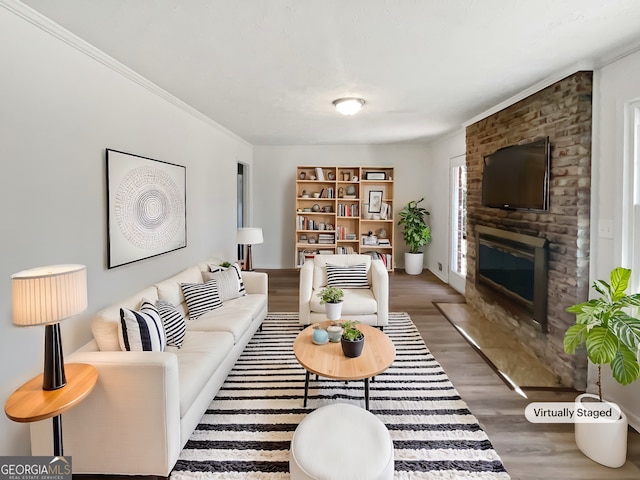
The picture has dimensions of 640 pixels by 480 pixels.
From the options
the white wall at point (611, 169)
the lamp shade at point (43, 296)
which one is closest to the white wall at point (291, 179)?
the white wall at point (611, 169)

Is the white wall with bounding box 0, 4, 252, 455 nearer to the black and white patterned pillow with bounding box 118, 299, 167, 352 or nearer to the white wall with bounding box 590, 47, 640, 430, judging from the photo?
the black and white patterned pillow with bounding box 118, 299, 167, 352

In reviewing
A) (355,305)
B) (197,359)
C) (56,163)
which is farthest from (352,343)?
(56,163)

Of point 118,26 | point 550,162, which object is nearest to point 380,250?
point 550,162

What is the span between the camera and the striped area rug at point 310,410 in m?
1.86

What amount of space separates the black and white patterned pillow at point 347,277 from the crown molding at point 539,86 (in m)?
2.31

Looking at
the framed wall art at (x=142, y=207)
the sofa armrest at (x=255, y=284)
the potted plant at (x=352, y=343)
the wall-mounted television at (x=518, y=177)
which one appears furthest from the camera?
the sofa armrest at (x=255, y=284)

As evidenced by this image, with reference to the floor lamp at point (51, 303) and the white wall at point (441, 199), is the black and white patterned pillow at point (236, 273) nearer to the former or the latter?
the floor lamp at point (51, 303)

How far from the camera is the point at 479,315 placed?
14.2 feet

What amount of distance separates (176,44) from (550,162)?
3041 mm

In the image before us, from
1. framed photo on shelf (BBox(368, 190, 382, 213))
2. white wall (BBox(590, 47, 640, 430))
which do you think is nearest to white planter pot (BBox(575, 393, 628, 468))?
white wall (BBox(590, 47, 640, 430))

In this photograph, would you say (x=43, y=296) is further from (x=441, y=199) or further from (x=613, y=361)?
(x=441, y=199)

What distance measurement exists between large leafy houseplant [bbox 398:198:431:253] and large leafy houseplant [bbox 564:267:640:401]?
4.50 metres

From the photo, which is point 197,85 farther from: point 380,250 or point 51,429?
point 380,250

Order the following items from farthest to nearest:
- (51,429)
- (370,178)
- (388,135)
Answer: (370,178) → (388,135) → (51,429)
